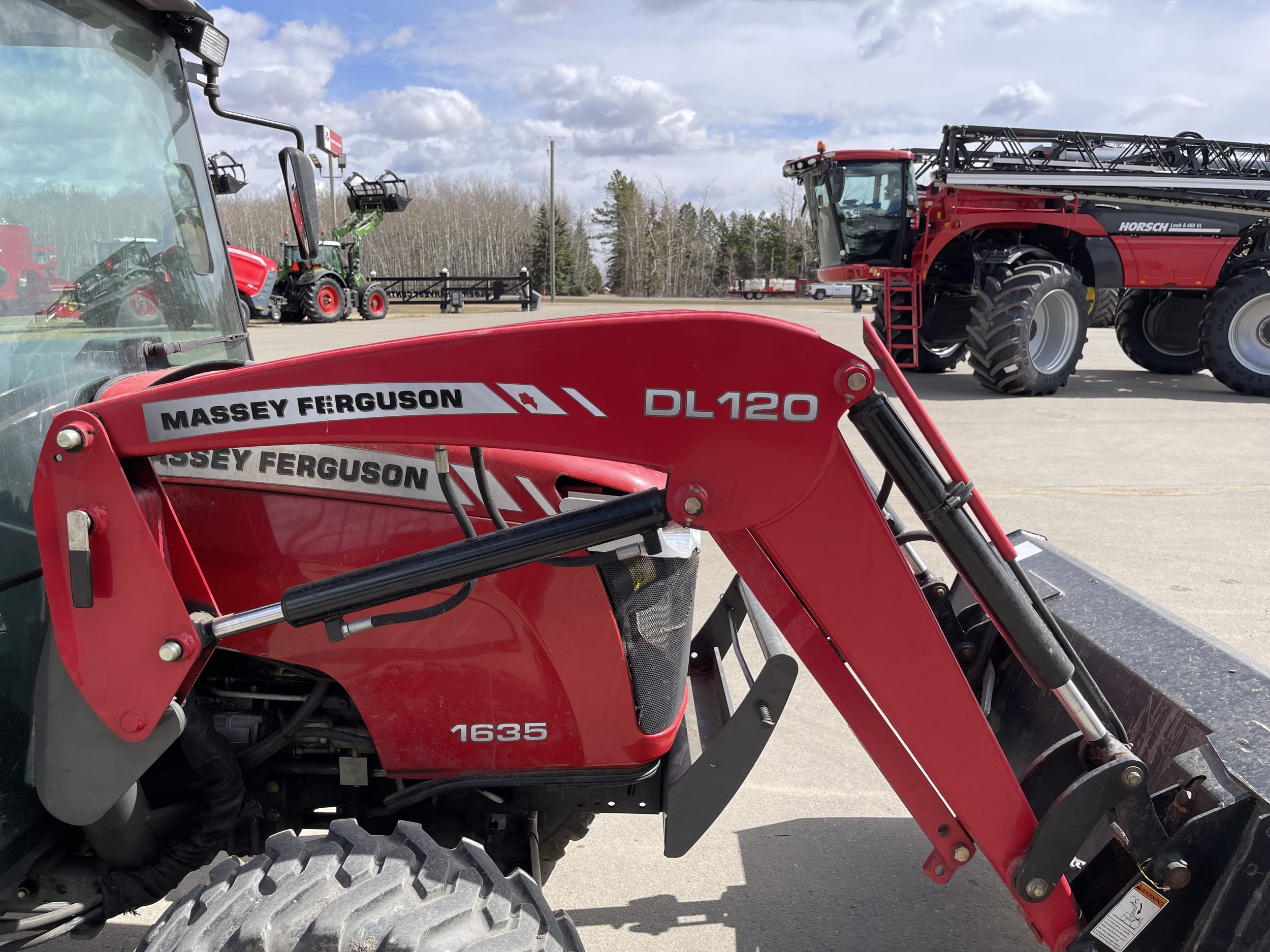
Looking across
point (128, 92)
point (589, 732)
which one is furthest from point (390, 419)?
point (128, 92)

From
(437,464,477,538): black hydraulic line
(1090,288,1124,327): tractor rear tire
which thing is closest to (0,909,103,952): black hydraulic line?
(437,464,477,538): black hydraulic line

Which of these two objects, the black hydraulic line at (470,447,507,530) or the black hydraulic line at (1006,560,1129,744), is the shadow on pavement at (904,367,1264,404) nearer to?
the black hydraulic line at (1006,560,1129,744)

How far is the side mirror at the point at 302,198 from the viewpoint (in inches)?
107

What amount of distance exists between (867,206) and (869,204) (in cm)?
3

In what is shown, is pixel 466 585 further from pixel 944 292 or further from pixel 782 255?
pixel 782 255

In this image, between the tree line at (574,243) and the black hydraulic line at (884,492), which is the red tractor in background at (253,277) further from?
the tree line at (574,243)

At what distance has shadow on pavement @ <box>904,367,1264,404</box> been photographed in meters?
11.5

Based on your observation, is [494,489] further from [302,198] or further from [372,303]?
[372,303]

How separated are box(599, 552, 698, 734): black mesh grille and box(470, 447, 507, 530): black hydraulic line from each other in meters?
0.22

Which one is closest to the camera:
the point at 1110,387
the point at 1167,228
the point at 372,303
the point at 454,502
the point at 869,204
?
the point at 454,502

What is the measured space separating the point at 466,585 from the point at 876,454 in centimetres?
78

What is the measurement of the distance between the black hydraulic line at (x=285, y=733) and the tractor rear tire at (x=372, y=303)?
82.8ft

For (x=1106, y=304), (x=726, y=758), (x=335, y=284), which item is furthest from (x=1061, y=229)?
(x=335, y=284)

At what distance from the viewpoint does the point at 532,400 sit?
5.21 feet
